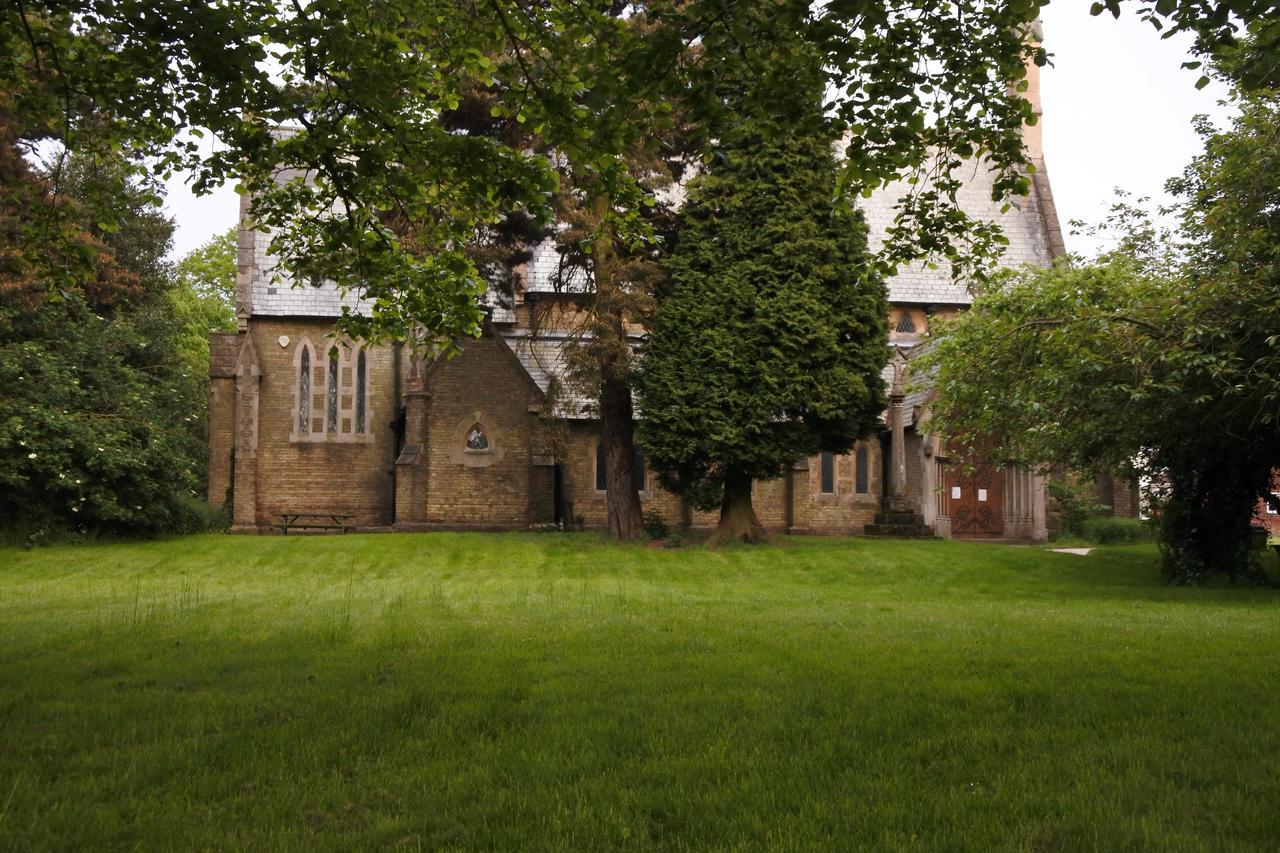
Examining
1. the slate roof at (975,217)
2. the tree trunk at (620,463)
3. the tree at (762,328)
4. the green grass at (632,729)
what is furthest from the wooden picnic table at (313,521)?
the slate roof at (975,217)

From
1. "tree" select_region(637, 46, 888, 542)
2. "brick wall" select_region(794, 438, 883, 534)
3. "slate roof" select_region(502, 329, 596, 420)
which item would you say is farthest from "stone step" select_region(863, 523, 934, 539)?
"slate roof" select_region(502, 329, 596, 420)

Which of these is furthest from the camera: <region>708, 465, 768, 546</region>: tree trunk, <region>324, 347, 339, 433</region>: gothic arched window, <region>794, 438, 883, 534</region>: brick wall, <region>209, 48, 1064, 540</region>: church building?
<region>324, 347, 339, 433</region>: gothic arched window

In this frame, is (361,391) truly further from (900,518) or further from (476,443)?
(900,518)

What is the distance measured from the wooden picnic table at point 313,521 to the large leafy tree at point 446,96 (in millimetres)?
19720

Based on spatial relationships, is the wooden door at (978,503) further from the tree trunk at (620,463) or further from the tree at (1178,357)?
the tree at (1178,357)

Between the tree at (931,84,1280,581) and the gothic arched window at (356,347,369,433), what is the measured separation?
19.4 metres

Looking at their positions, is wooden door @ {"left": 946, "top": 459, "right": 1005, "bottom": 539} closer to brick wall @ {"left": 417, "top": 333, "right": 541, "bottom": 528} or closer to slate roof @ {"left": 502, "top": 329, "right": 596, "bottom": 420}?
slate roof @ {"left": 502, "top": 329, "right": 596, "bottom": 420}

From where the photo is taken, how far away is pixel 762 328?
920 inches

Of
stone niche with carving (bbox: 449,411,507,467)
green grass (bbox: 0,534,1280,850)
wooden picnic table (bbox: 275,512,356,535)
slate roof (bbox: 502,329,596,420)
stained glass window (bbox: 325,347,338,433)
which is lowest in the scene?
green grass (bbox: 0,534,1280,850)

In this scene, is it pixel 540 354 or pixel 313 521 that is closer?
pixel 313 521

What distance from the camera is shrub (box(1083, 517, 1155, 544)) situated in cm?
2927

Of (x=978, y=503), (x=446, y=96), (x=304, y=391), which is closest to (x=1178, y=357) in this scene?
(x=446, y=96)

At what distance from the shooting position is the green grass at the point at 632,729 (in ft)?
14.2

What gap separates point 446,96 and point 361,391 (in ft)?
76.4
